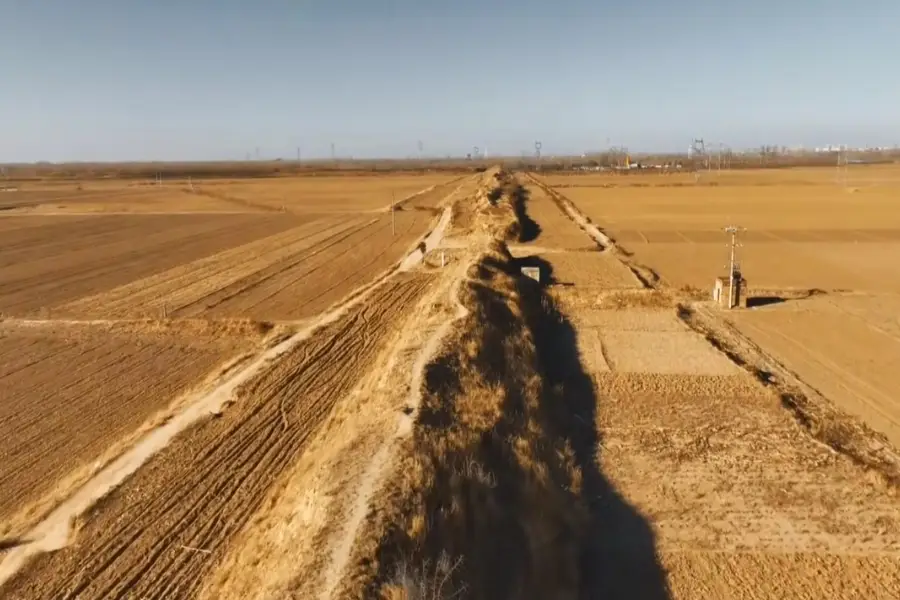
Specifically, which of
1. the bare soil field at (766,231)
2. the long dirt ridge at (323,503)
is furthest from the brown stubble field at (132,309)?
the bare soil field at (766,231)

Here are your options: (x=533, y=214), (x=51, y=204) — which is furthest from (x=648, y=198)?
(x=51, y=204)

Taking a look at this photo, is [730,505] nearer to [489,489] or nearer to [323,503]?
[489,489]

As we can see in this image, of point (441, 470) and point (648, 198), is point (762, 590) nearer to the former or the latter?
point (441, 470)

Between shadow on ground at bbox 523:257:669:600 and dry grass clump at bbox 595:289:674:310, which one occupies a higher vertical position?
dry grass clump at bbox 595:289:674:310

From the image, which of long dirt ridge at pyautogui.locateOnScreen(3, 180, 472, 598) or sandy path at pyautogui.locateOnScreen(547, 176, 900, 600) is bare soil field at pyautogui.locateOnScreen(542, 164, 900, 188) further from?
long dirt ridge at pyautogui.locateOnScreen(3, 180, 472, 598)

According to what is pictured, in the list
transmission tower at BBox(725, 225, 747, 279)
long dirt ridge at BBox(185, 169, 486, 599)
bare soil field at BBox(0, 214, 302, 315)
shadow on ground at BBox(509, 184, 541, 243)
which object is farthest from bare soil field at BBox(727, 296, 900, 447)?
bare soil field at BBox(0, 214, 302, 315)

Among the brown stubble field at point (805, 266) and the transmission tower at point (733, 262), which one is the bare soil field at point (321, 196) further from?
the transmission tower at point (733, 262)
